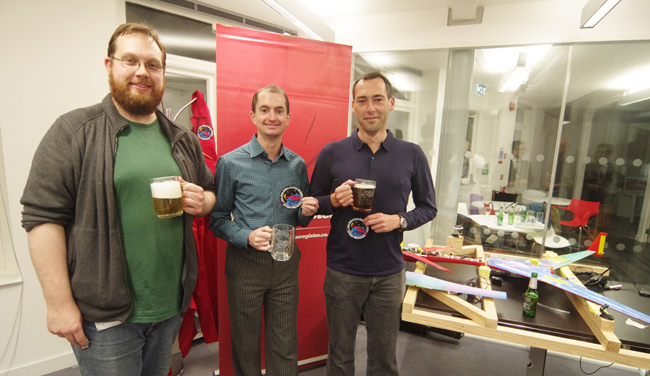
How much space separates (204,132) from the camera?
250cm

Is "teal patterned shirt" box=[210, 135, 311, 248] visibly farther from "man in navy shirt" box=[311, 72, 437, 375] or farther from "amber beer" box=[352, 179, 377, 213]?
"amber beer" box=[352, 179, 377, 213]

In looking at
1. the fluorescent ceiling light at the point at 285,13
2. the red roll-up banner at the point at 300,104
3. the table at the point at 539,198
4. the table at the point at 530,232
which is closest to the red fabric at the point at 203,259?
the red roll-up banner at the point at 300,104

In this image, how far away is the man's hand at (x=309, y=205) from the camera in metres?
1.79

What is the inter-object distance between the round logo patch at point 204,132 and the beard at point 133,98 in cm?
117

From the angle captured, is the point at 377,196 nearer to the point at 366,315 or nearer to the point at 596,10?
the point at 366,315

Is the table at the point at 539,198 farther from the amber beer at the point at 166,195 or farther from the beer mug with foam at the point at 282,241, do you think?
the amber beer at the point at 166,195

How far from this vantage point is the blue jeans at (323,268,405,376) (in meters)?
1.84

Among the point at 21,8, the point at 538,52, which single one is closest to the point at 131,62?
the point at 21,8

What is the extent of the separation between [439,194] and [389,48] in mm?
1921

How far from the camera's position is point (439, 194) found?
373 centimetres

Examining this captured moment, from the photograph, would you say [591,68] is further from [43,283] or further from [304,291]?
[43,283]

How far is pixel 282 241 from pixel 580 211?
11.6 feet

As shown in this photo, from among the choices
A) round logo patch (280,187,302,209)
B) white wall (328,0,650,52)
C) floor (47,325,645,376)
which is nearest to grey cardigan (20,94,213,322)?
round logo patch (280,187,302,209)

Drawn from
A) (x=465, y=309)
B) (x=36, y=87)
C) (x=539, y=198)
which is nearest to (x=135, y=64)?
(x=36, y=87)
